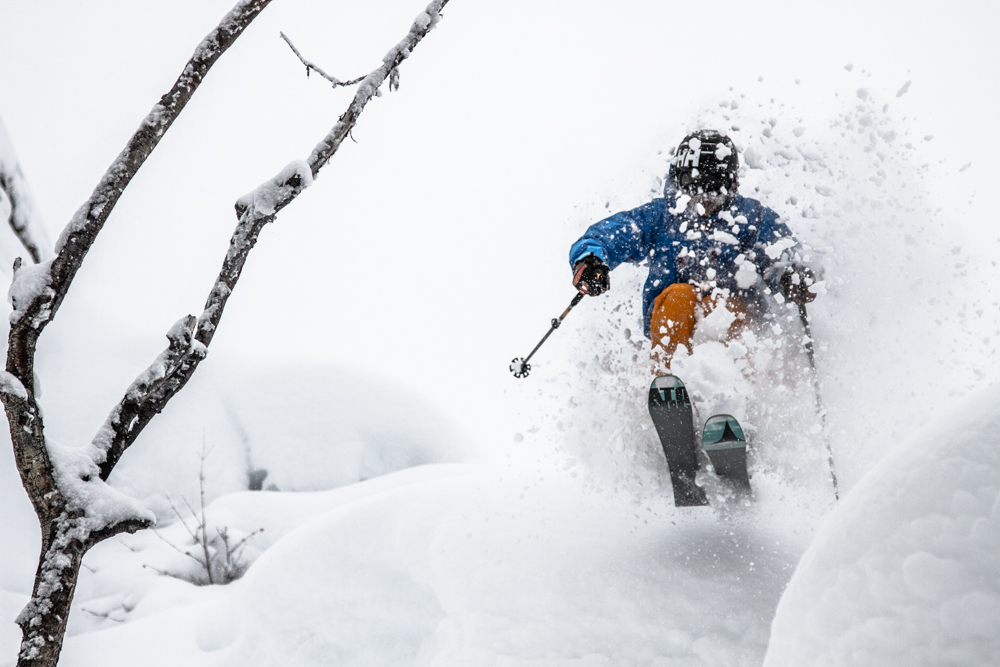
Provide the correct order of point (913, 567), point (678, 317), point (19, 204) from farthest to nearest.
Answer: point (678, 317), point (19, 204), point (913, 567)

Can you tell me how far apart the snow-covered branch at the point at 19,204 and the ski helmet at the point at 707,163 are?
97.1 inches

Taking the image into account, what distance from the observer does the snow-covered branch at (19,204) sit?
167 centimetres

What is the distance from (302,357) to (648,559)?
5.27 meters

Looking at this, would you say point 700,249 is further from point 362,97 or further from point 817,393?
point 362,97

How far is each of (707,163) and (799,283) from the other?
0.68 m

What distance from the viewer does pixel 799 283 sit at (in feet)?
7.72

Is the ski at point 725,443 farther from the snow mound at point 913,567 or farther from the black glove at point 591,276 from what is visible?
the snow mound at point 913,567

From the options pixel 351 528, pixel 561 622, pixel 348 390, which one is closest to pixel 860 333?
pixel 561 622

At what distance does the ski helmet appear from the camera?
247 centimetres

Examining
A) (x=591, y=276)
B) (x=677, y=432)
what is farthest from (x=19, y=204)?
(x=677, y=432)

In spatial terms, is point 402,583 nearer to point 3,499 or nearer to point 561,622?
point 561,622

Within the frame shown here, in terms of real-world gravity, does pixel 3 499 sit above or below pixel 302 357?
below

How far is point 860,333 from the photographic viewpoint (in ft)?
8.20

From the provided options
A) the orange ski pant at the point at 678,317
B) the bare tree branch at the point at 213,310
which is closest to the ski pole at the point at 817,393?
the orange ski pant at the point at 678,317
